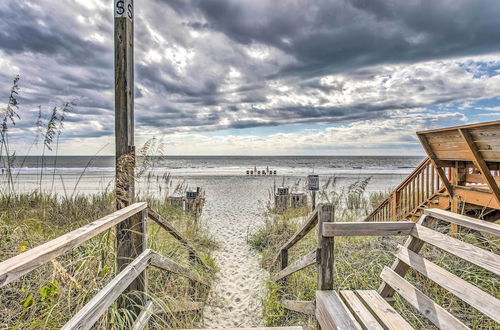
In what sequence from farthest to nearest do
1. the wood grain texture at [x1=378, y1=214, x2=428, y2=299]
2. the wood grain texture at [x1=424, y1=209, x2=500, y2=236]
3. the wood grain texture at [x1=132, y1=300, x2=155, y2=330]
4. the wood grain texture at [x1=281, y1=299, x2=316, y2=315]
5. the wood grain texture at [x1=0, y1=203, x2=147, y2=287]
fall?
the wood grain texture at [x1=281, y1=299, x2=316, y2=315] < the wood grain texture at [x1=378, y1=214, x2=428, y2=299] < the wood grain texture at [x1=132, y1=300, x2=155, y2=330] < the wood grain texture at [x1=424, y1=209, x2=500, y2=236] < the wood grain texture at [x1=0, y1=203, x2=147, y2=287]

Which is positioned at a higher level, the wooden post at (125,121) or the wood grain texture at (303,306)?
the wooden post at (125,121)

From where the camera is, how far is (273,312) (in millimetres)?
3412

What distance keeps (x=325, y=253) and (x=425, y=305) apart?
2.46 ft

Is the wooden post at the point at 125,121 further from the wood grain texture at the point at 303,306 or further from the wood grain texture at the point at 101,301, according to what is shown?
the wood grain texture at the point at 303,306

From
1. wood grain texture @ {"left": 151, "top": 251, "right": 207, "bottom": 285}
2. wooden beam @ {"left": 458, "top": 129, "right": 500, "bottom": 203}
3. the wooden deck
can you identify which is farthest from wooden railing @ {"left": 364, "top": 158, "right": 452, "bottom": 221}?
wood grain texture @ {"left": 151, "top": 251, "right": 207, "bottom": 285}

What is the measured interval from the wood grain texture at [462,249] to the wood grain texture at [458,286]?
0.15 meters

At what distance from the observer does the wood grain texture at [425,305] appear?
160cm

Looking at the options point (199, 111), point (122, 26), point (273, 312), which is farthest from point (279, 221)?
point (199, 111)

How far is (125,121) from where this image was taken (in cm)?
237

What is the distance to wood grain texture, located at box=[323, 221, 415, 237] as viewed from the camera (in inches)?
77.6

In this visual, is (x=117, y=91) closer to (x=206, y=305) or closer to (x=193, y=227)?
(x=206, y=305)

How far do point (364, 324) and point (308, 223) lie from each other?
1.15 m

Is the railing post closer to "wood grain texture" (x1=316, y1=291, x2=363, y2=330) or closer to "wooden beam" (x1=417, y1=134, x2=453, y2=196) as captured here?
"wood grain texture" (x1=316, y1=291, x2=363, y2=330)

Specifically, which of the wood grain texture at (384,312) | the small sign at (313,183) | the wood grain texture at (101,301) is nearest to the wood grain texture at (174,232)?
the wood grain texture at (101,301)
